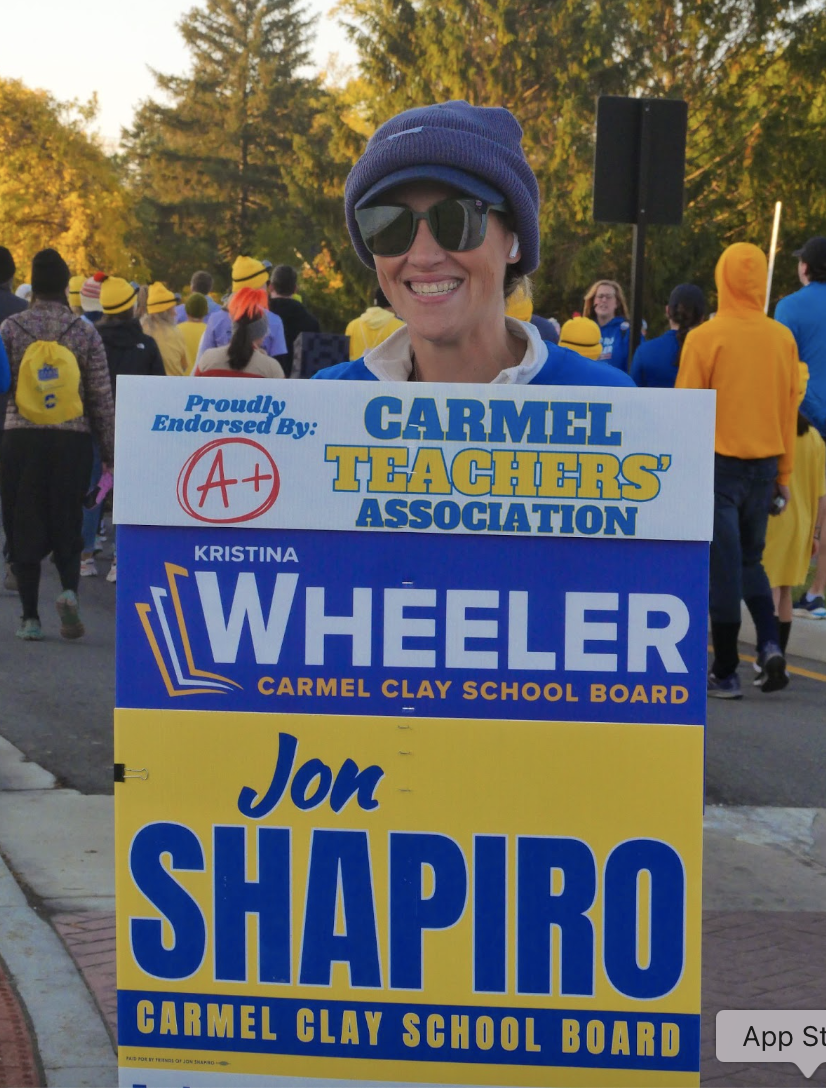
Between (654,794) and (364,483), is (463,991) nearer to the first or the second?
(654,794)

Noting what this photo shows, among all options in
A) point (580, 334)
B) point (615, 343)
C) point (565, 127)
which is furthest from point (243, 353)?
point (565, 127)

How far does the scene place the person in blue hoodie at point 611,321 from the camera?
11.3m

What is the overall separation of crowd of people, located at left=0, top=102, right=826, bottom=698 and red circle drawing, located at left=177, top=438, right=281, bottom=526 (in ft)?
1.81

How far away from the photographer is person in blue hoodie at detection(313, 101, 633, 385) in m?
2.42

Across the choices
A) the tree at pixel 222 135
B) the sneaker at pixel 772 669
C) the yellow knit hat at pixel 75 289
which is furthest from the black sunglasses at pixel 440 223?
Answer: the tree at pixel 222 135

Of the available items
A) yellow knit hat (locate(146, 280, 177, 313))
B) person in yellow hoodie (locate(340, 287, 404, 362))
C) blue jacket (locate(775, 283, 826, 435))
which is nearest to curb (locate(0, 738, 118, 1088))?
person in yellow hoodie (locate(340, 287, 404, 362))

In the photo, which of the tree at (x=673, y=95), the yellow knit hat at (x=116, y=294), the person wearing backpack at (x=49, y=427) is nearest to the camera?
the person wearing backpack at (x=49, y=427)

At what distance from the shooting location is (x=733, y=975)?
4.05 metres

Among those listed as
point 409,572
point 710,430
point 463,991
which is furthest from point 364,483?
point 463,991

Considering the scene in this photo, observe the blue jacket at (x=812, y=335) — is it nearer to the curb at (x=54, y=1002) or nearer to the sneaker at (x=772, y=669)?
the sneaker at (x=772, y=669)

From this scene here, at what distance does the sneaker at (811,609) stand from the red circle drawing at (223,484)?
7863 mm

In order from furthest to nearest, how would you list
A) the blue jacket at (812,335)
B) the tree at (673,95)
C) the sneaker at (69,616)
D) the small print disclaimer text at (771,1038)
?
the tree at (673,95) < the blue jacket at (812,335) < the sneaker at (69,616) < the small print disclaimer text at (771,1038)

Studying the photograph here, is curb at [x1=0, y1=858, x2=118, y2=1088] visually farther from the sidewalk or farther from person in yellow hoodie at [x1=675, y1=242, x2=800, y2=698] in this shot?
person in yellow hoodie at [x1=675, y1=242, x2=800, y2=698]

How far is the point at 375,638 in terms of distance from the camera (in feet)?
6.67
